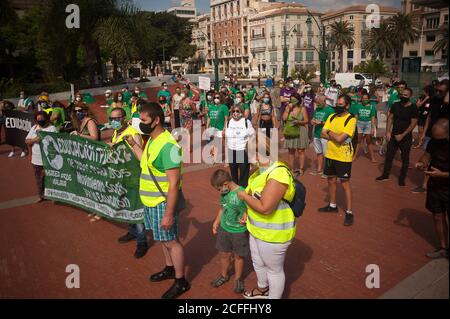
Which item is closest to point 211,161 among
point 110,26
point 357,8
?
point 110,26

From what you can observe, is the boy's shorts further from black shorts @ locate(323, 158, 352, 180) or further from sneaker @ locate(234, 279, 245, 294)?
black shorts @ locate(323, 158, 352, 180)

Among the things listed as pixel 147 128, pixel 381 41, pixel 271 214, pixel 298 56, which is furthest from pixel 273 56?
pixel 271 214

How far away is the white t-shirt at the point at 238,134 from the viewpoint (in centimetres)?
685

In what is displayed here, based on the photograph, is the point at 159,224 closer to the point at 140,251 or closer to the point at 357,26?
the point at 140,251

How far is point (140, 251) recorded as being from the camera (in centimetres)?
488

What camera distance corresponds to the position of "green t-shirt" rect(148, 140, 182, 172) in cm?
344

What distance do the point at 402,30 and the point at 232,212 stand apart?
6639 cm

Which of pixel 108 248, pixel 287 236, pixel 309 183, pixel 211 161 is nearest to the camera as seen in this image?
pixel 287 236

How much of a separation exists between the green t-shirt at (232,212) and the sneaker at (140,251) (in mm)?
1665

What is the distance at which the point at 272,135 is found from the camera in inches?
320

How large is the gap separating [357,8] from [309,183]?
88.6m

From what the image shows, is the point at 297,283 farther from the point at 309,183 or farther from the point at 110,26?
the point at 110,26

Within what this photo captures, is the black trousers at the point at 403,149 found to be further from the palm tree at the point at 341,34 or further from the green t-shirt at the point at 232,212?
the palm tree at the point at 341,34
